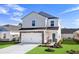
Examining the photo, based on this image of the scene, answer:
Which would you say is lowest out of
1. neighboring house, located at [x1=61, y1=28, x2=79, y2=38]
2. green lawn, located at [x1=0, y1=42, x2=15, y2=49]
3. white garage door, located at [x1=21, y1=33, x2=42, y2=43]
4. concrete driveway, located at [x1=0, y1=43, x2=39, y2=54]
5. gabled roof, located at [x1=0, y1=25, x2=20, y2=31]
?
concrete driveway, located at [x1=0, y1=43, x2=39, y2=54]

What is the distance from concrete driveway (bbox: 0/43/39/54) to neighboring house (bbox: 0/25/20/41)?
24cm

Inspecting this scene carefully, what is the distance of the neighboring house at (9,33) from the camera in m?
6.70

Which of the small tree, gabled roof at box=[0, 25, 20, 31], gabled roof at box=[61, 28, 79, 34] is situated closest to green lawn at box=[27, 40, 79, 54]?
the small tree

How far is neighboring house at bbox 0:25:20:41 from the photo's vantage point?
670 centimetres

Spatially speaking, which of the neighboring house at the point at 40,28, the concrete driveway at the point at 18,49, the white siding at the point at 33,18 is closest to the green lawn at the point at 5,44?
the concrete driveway at the point at 18,49

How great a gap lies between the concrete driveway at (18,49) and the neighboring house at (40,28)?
138 millimetres

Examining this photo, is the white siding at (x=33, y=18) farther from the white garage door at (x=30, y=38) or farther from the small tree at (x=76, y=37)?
the small tree at (x=76, y=37)

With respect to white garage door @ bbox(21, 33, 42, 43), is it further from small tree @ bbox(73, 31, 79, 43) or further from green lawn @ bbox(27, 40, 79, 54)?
small tree @ bbox(73, 31, 79, 43)

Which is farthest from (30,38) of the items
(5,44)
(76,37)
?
(76,37)

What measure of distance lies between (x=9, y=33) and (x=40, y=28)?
81 cm

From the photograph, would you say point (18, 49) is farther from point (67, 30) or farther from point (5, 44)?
point (67, 30)

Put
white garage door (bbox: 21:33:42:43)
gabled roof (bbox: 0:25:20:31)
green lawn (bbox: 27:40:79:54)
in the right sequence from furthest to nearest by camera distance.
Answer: white garage door (bbox: 21:33:42:43), gabled roof (bbox: 0:25:20:31), green lawn (bbox: 27:40:79:54)

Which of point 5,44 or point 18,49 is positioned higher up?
point 5,44

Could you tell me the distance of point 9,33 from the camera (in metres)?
6.74
